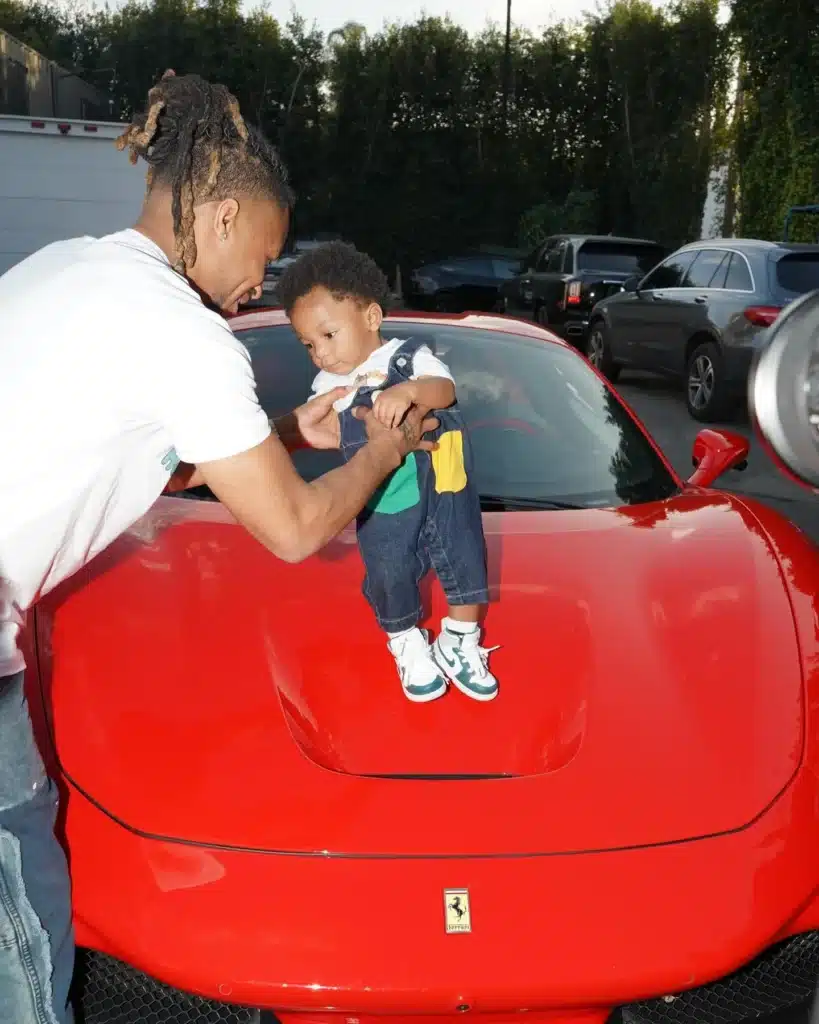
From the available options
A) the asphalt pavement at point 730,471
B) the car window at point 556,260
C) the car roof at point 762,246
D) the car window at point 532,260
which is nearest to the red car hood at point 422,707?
the asphalt pavement at point 730,471

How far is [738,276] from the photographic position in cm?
992

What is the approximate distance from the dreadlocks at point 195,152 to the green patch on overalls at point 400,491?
0.77 metres

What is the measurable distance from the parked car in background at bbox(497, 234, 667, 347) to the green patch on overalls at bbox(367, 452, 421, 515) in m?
11.7

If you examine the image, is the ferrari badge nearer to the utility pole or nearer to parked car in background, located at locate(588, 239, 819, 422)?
parked car in background, located at locate(588, 239, 819, 422)

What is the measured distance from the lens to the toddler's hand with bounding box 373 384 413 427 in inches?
84.7

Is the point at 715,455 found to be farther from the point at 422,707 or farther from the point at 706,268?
the point at 706,268

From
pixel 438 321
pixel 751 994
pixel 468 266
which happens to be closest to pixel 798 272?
pixel 438 321

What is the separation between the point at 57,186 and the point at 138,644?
482 inches

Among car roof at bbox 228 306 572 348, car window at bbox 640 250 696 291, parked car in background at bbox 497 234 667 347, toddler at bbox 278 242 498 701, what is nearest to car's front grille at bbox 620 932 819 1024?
toddler at bbox 278 242 498 701

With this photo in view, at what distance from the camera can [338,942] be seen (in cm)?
179

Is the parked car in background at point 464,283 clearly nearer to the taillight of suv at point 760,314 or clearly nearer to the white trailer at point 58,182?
the white trailer at point 58,182

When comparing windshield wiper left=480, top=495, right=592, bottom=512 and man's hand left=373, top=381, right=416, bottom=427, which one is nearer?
man's hand left=373, top=381, right=416, bottom=427

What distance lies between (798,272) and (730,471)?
269 cm

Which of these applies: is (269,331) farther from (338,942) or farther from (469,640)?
(338,942)
